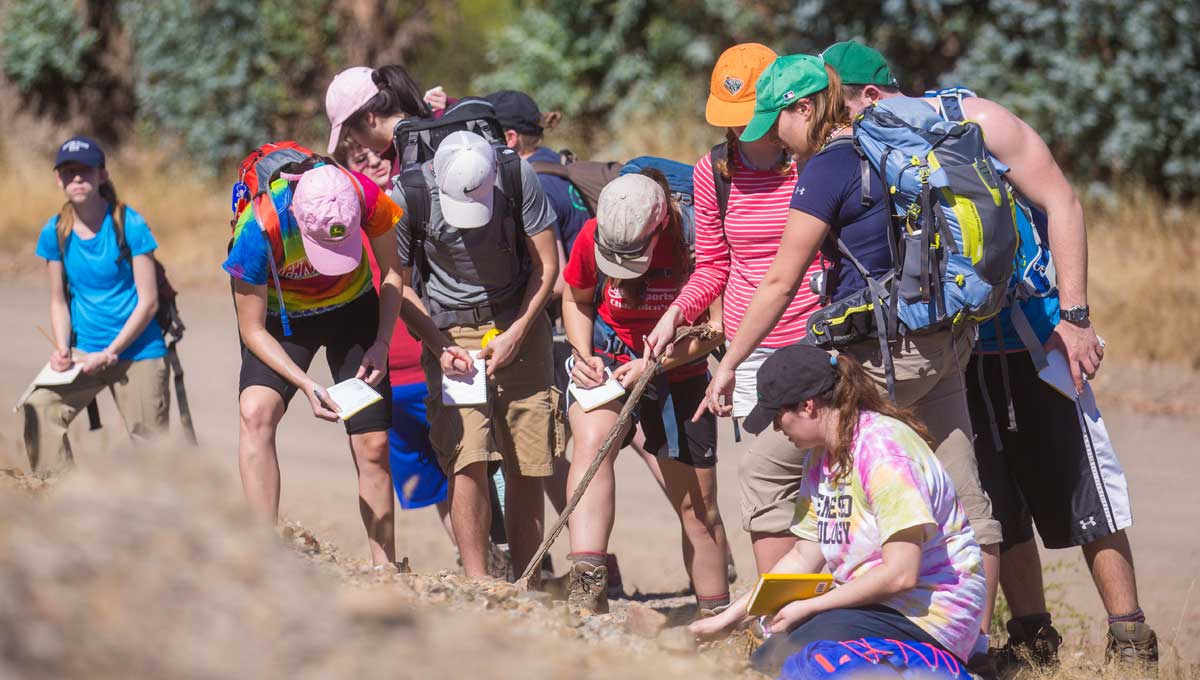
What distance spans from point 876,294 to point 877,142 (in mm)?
447

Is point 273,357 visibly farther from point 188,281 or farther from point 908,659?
point 188,281

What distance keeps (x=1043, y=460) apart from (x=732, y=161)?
1.47 m

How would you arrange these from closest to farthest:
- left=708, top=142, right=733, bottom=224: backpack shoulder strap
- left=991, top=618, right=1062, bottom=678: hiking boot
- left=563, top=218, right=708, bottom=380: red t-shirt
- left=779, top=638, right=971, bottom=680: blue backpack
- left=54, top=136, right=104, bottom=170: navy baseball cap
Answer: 1. left=779, top=638, right=971, bottom=680: blue backpack
2. left=991, top=618, right=1062, bottom=678: hiking boot
3. left=708, top=142, right=733, bottom=224: backpack shoulder strap
4. left=563, top=218, right=708, bottom=380: red t-shirt
5. left=54, top=136, right=104, bottom=170: navy baseball cap

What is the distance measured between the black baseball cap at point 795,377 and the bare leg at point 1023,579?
1443 mm

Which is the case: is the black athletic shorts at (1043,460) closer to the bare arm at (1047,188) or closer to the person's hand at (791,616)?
the bare arm at (1047,188)

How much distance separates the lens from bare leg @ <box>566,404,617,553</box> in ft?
16.1

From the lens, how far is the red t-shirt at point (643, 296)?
4984mm

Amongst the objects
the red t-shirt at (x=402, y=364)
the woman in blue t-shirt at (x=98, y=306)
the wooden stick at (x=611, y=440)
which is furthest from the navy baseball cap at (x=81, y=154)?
the wooden stick at (x=611, y=440)

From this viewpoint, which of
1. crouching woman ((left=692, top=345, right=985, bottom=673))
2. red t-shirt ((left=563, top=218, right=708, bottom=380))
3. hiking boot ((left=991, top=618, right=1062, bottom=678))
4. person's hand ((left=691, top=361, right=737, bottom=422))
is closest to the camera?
crouching woman ((left=692, top=345, right=985, bottom=673))

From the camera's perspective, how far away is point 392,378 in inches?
231

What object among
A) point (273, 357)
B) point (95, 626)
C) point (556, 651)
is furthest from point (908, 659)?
point (273, 357)

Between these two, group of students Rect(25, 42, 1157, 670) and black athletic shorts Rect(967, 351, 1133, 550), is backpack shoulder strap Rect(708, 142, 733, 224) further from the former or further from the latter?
black athletic shorts Rect(967, 351, 1133, 550)

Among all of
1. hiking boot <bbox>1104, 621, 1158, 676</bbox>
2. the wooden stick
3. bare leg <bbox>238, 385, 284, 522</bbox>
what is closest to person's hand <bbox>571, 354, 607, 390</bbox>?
the wooden stick

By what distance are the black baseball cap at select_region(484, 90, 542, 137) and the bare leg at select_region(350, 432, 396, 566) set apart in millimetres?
1771
